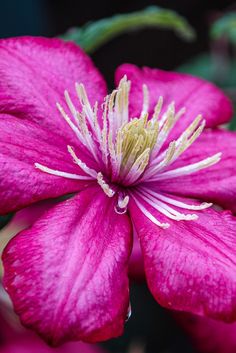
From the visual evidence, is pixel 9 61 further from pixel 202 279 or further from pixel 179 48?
pixel 179 48

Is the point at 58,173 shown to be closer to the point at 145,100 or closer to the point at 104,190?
the point at 104,190

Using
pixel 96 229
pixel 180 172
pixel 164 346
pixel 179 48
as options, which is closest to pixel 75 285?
pixel 96 229

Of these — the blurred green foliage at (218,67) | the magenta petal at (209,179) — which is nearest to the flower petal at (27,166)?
the magenta petal at (209,179)

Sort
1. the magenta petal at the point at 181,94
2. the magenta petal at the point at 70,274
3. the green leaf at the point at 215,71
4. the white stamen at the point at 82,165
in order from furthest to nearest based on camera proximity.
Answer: the green leaf at the point at 215,71, the magenta petal at the point at 181,94, the white stamen at the point at 82,165, the magenta petal at the point at 70,274

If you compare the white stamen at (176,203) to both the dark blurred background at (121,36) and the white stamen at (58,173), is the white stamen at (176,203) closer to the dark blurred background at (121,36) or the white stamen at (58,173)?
the white stamen at (58,173)

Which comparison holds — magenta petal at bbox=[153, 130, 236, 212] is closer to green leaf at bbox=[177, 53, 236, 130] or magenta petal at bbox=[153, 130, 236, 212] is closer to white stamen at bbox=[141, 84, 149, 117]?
white stamen at bbox=[141, 84, 149, 117]

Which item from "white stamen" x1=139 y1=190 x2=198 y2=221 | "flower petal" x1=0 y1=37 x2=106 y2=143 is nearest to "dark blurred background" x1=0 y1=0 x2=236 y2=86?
"flower petal" x1=0 y1=37 x2=106 y2=143
